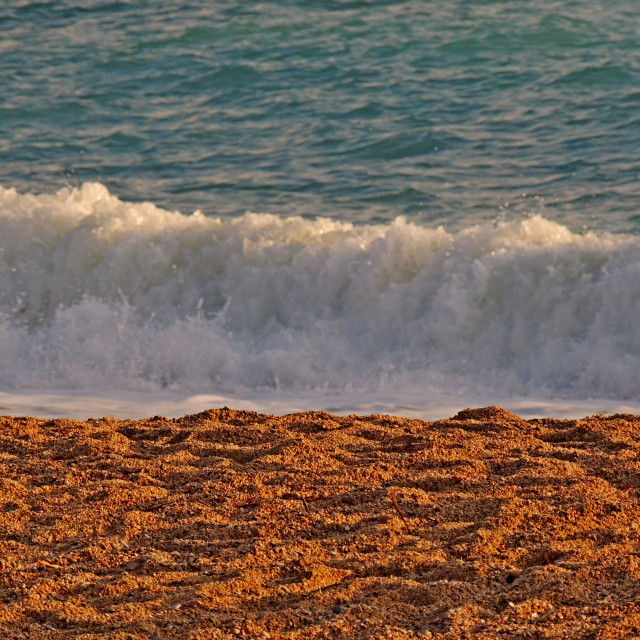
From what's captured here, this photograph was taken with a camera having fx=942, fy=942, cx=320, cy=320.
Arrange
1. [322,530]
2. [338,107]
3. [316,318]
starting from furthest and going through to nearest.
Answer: [338,107] < [316,318] < [322,530]

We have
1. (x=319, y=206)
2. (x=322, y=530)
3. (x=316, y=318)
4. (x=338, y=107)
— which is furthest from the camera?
(x=338, y=107)

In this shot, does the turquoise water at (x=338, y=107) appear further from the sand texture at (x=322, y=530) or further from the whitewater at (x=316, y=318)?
the sand texture at (x=322, y=530)

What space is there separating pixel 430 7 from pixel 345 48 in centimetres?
190

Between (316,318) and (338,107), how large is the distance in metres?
5.52

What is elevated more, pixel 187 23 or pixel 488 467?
pixel 187 23

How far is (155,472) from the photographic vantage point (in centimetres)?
466

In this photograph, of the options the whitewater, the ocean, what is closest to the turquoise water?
the ocean

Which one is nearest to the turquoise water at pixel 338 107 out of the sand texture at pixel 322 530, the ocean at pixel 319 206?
the ocean at pixel 319 206

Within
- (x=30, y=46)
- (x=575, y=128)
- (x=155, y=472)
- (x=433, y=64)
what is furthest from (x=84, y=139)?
(x=155, y=472)

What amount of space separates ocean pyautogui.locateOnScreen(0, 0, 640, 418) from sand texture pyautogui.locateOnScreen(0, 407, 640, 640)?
1288mm

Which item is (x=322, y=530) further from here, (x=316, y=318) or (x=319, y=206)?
(x=319, y=206)

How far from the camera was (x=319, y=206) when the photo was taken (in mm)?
10938

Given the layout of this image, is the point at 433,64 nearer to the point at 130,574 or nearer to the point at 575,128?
Answer: the point at 575,128

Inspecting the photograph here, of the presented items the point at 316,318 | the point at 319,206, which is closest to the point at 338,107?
the point at 319,206
